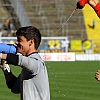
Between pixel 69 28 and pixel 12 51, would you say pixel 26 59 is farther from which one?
pixel 69 28

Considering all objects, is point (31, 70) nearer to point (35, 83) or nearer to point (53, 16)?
point (35, 83)

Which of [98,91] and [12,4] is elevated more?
[12,4]

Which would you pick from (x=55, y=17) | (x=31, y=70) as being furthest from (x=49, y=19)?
(x=31, y=70)

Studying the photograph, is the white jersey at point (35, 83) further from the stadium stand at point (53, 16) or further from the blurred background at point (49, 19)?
the stadium stand at point (53, 16)

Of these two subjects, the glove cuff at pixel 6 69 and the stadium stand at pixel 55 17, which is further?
the stadium stand at pixel 55 17

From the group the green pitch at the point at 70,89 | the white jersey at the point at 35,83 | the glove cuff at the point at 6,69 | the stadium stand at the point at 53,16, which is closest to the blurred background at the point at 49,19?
the stadium stand at the point at 53,16

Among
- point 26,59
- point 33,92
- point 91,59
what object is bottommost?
point 91,59

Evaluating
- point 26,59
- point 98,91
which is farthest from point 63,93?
point 26,59

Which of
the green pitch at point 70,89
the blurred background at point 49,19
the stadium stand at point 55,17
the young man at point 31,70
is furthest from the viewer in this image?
the stadium stand at point 55,17

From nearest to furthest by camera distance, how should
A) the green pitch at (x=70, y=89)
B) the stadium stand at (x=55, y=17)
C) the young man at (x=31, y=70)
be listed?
the young man at (x=31, y=70), the green pitch at (x=70, y=89), the stadium stand at (x=55, y=17)

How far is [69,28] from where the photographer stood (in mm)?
37938

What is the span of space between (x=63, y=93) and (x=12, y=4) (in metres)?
26.9

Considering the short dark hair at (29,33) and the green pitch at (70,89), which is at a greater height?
the short dark hair at (29,33)

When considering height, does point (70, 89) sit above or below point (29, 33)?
below
